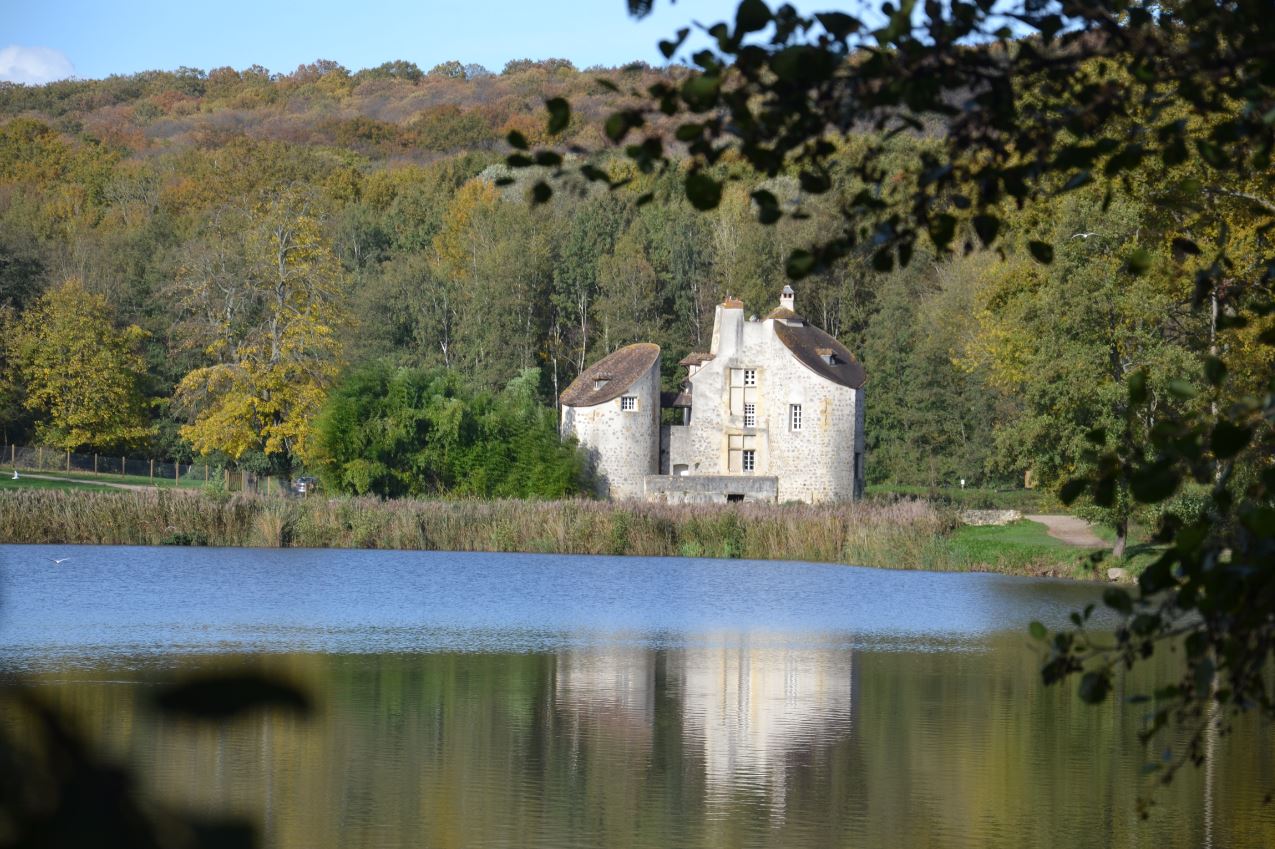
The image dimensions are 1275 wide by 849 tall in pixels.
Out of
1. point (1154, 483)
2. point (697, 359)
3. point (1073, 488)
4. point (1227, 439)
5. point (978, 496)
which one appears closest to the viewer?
point (1227, 439)

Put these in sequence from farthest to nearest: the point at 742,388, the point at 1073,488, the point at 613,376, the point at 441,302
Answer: the point at 441,302 → the point at 742,388 → the point at 613,376 → the point at 1073,488

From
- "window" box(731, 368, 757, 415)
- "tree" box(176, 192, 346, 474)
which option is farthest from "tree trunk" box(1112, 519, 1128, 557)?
"tree" box(176, 192, 346, 474)

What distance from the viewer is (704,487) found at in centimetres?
5772

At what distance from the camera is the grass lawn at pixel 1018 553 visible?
3578cm

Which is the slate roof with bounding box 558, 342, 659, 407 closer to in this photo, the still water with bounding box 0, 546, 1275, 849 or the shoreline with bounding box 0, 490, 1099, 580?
the shoreline with bounding box 0, 490, 1099, 580

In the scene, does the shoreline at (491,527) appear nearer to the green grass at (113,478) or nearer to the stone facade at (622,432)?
the stone facade at (622,432)

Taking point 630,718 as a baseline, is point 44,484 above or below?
above

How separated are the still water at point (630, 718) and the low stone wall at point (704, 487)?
2473 centimetres

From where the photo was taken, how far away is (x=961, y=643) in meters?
24.1

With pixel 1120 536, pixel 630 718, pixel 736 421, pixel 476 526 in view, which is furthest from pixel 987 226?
pixel 736 421

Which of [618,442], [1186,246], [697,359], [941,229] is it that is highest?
[697,359]

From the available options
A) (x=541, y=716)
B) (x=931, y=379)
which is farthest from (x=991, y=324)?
(x=541, y=716)

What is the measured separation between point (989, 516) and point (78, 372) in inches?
1361

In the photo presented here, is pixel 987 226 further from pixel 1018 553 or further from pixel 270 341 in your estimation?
pixel 270 341
